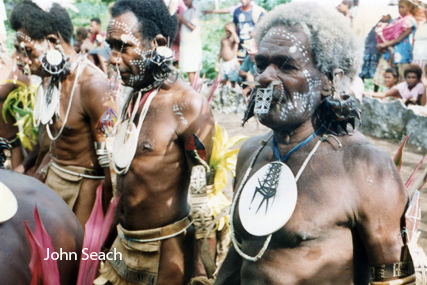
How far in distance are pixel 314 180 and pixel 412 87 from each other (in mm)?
5850

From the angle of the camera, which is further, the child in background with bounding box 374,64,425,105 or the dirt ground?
the child in background with bounding box 374,64,425,105

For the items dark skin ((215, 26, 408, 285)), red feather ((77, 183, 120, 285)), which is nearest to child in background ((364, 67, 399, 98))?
dark skin ((215, 26, 408, 285))

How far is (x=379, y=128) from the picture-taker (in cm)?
718

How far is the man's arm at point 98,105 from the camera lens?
11.3ft

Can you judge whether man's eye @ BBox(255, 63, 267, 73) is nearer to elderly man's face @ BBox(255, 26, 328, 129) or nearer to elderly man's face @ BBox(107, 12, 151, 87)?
elderly man's face @ BBox(255, 26, 328, 129)

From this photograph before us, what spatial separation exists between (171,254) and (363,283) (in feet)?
4.10

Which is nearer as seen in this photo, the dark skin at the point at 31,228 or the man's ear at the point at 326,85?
the dark skin at the point at 31,228

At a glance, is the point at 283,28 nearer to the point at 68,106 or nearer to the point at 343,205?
the point at 343,205

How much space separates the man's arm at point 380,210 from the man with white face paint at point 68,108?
2.22 m

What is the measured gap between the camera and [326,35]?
187 cm

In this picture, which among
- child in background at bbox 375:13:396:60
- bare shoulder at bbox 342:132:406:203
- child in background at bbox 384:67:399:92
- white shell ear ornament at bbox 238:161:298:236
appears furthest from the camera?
child in background at bbox 384:67:399:92

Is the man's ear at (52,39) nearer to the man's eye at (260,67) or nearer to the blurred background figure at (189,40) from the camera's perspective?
the man's eye at (260,67)

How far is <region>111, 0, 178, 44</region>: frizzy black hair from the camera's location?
2857mm

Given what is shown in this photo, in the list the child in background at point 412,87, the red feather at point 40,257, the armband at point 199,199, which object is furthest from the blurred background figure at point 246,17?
the red feather at point 40,257
